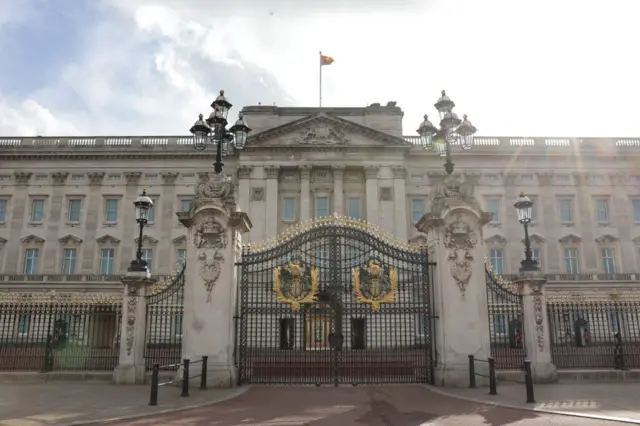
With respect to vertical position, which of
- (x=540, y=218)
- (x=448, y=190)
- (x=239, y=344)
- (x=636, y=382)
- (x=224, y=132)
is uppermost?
(x=540, y=218)

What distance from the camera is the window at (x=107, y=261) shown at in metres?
46.0

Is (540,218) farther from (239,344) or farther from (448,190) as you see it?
(239,344)

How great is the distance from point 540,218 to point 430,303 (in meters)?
35.5

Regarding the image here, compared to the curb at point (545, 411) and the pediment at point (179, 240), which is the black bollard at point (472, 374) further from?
the pediment at point (179, 240)

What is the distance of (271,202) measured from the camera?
4422 cm

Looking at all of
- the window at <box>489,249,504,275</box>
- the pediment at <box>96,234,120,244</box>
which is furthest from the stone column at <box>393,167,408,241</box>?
the pediment at <box>96,234,120,244</box>

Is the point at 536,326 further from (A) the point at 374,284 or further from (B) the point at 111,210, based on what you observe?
(B) the point at 111,210

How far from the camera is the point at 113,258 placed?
151 feet

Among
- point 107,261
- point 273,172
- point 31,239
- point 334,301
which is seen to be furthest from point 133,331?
point 31,239

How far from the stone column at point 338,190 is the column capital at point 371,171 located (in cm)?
216

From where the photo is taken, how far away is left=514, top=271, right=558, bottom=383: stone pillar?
1545 centimetres

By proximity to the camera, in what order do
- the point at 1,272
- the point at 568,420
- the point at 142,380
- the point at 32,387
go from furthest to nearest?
the point at 1,272
the point at 142,380
the point at 32,387
the point at 568,420

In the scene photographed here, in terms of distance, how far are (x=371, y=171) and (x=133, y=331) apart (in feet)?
105

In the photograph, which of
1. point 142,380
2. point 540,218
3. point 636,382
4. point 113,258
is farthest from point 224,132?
point 540,218
